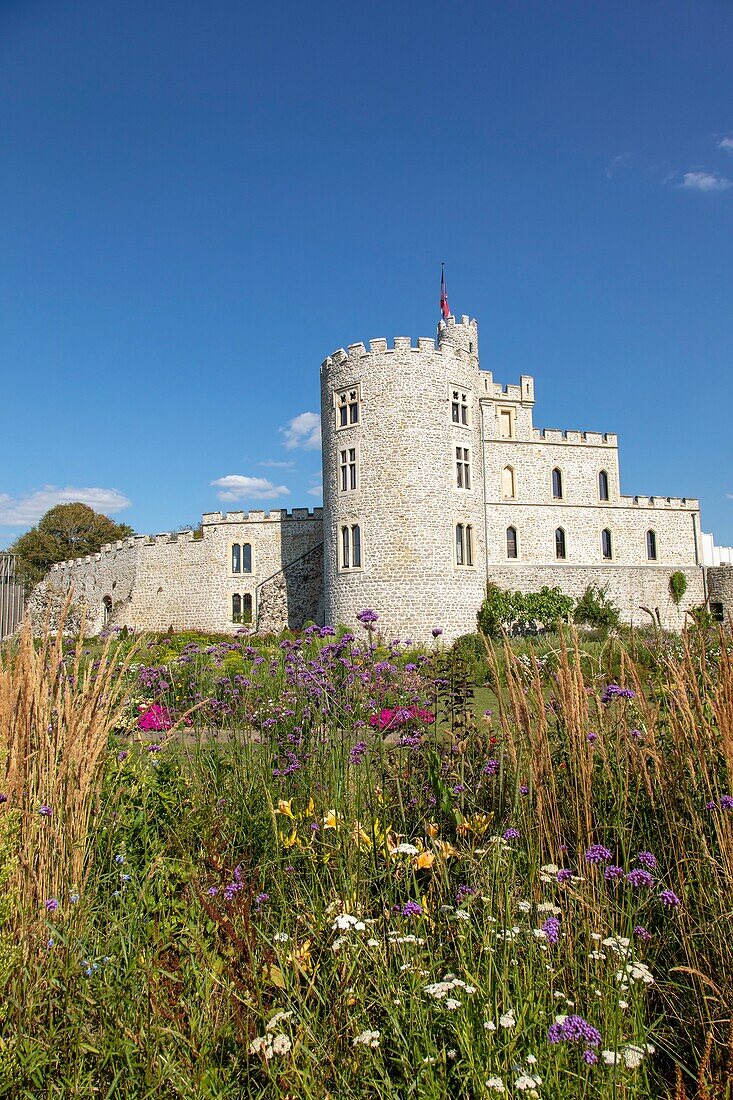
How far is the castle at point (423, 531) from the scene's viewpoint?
2169 centimetres

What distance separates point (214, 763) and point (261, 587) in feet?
78.1

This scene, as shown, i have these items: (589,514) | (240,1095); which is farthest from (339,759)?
(589,514)

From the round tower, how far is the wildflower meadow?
17.2 m

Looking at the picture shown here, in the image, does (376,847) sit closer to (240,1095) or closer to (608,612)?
(240,1095)

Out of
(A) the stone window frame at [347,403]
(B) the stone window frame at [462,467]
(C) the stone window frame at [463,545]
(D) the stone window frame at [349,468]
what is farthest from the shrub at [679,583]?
(A) the stone window frame at [347,403]

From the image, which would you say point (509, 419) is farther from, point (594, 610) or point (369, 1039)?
point (369, 1039)

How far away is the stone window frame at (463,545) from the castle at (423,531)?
5cm

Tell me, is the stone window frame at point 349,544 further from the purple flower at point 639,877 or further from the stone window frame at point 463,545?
the purple flower at point 639,877

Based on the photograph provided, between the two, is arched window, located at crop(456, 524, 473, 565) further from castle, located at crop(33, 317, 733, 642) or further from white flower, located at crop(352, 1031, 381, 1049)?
white flower, located at crop(352, 1031, 381, 1049)

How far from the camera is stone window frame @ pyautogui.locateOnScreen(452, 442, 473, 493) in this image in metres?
22.4

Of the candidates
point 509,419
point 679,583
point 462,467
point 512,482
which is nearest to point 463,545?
point 462,467

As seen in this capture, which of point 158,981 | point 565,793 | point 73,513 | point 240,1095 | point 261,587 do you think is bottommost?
point 240,1095

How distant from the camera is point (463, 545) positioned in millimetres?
22359

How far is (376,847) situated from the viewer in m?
3.22
